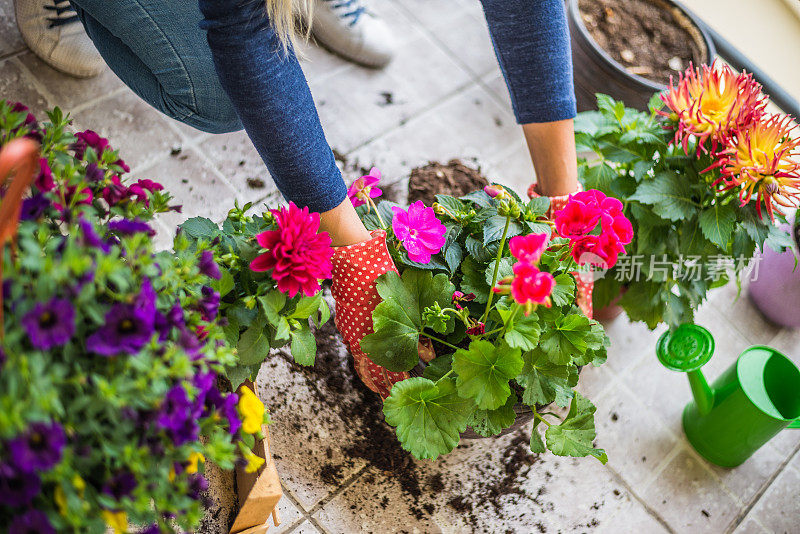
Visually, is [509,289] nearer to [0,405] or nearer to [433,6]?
[0,405]

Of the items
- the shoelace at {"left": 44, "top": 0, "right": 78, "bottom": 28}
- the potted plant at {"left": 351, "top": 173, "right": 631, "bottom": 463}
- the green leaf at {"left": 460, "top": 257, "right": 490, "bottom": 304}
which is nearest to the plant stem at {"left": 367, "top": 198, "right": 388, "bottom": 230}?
the potted plant at {"left": 351, "top": 173, "right": 631, "bottom": 463}

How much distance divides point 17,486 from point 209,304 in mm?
257

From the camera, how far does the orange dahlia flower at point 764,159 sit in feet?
3.27

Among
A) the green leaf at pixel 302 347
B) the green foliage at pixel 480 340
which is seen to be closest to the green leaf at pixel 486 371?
the green foliage at pixel 480 340

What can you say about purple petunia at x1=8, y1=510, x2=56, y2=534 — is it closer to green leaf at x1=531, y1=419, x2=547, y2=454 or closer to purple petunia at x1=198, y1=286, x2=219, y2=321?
purple petunia at x1=198, y1=286, x2=219, y2=321

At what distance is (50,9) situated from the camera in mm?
1385

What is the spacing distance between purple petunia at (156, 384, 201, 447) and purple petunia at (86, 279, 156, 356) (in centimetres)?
5

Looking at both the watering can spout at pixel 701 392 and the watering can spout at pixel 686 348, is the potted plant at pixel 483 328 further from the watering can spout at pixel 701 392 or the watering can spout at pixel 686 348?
the watering can spout at pixel 701 392

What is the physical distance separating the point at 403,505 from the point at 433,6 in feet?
4.66

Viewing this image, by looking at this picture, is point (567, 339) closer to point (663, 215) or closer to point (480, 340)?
point (480, 340)

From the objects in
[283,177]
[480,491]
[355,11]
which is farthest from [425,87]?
[480,491]

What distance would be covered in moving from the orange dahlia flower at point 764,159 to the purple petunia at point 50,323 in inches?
37.7

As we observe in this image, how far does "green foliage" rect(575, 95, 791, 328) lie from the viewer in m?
1.11

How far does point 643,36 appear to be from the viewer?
1727 mm
